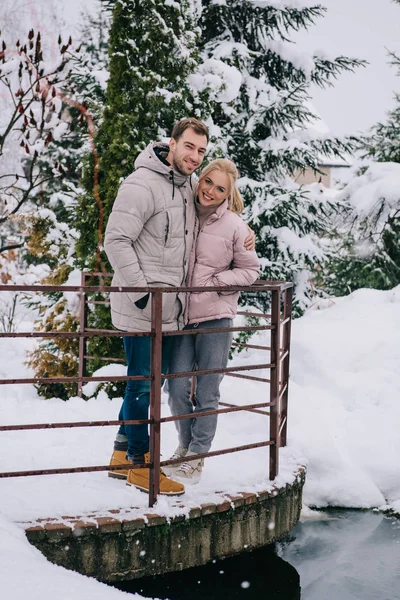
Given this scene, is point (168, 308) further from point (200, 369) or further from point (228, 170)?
point (228, 170)

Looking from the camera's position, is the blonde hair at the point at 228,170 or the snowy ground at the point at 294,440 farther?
the blonde hair at the point at 228,170

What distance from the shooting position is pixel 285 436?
5082 millimetres

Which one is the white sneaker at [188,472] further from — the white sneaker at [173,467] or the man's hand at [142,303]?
the man's hand at [142,303]

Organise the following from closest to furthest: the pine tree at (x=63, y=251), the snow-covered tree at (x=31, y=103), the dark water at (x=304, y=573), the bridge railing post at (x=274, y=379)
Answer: the dark water at (x=304, y=573)
the bridge railing post at (x=274, y=379)
the snow-covered tree at (x=31, y=103)
the pine tree at (x=63, y=251)

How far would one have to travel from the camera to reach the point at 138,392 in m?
3.79

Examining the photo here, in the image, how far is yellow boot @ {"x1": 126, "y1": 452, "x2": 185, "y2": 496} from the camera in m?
Answer: 3.83

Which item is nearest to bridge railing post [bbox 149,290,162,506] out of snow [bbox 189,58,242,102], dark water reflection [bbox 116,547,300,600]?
dark water reflection [bbox 116,547,300,600]

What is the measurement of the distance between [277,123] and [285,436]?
23.1 feet

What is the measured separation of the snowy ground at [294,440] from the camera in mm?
3584

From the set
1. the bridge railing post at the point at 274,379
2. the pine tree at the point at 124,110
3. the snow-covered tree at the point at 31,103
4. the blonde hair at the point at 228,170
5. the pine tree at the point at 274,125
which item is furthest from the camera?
the pine tree at the point at 274,125

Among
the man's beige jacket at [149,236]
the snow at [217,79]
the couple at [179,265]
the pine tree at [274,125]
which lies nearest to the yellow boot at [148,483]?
the couple at [179,265]

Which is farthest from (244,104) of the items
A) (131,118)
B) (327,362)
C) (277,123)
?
(327,362)

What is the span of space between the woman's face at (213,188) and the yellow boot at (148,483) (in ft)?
5.08

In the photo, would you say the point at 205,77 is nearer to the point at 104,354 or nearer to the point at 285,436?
the point at 104,354
